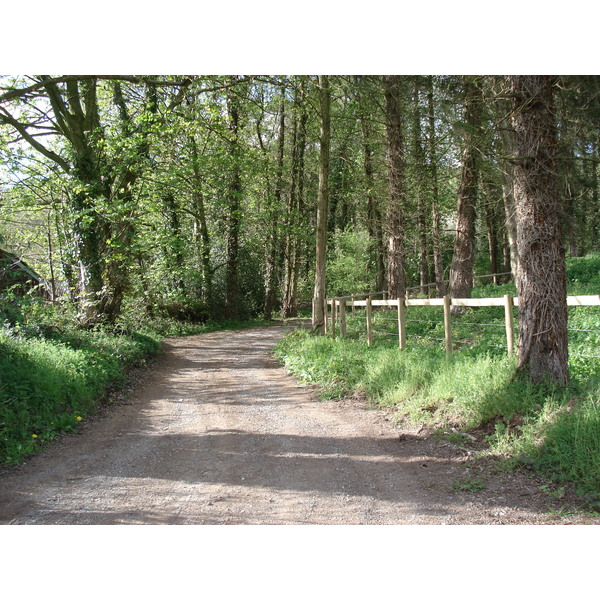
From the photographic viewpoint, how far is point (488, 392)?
17.8ft

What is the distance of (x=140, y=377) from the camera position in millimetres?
10250

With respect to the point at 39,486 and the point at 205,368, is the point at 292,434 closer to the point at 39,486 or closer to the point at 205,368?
the point at 39,486

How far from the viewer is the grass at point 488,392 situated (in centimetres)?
409

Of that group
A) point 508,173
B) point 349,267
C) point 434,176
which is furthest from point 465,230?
point 349,267

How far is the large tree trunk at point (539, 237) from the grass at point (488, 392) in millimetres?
431

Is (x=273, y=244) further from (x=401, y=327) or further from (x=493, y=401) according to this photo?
(x=493, y=401)

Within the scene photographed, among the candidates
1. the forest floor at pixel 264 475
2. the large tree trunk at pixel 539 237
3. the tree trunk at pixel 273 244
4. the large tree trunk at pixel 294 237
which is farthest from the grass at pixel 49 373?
the large tree trunk at pixel 294 237

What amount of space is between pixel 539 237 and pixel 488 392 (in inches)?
73.5

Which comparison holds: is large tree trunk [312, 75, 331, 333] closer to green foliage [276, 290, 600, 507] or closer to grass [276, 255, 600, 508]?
grass [276, 255, 600, 508]

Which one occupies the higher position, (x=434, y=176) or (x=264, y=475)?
(x=434, y=176)

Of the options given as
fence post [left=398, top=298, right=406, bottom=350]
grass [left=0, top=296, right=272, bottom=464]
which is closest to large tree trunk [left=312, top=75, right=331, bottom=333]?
fence post [left=398, top=298, right=406, bottom=350]

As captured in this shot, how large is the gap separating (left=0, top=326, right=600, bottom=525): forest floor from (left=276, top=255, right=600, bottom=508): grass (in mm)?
258

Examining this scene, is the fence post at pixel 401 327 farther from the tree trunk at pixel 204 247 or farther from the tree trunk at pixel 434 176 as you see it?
the tree trunk at pixel 204 247

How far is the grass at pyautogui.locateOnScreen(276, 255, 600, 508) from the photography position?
4090 millimetres
